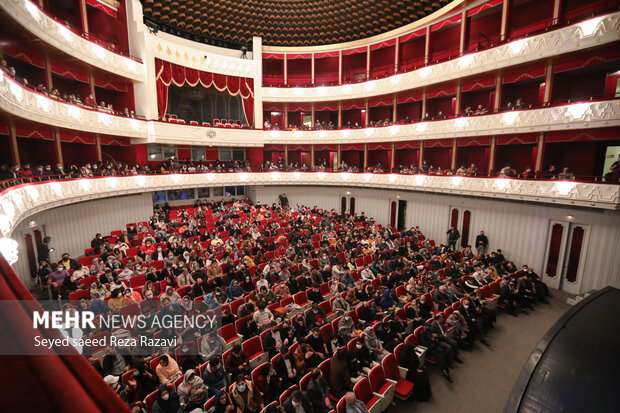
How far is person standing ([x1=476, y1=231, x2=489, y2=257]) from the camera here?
1393 cm

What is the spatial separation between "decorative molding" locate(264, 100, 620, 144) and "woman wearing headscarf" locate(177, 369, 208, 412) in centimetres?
1326

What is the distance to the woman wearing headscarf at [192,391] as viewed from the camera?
17.0ft

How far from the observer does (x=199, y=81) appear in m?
18.9

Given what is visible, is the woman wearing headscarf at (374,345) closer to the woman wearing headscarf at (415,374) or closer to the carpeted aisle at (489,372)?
the woman wearing headscarf at (415,374)

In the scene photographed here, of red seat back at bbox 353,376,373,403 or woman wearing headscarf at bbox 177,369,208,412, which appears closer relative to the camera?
woman wearing headscarf at bbox 177,369,208,412

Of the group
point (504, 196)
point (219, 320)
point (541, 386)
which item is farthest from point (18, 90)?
point (504, 196)

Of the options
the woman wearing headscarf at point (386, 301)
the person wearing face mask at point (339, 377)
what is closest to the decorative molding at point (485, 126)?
the woman wearing headscarf at point (386, 301)

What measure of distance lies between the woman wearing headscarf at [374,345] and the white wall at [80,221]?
10253 millimetres

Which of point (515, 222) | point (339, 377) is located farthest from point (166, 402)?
point (515, 222)

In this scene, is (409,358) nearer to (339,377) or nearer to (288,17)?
(339,377)

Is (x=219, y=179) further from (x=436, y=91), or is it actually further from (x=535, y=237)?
(x=535, y=237)

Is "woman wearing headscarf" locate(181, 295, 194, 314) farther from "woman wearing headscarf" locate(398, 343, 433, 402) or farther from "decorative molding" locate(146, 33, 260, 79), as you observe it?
"decorative molding" locate(146, 33, 260, 79)

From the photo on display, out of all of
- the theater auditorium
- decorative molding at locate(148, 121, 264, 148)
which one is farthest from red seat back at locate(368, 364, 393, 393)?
decorative molding at locate(148, 121, 264, 148)

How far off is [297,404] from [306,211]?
13.9m
